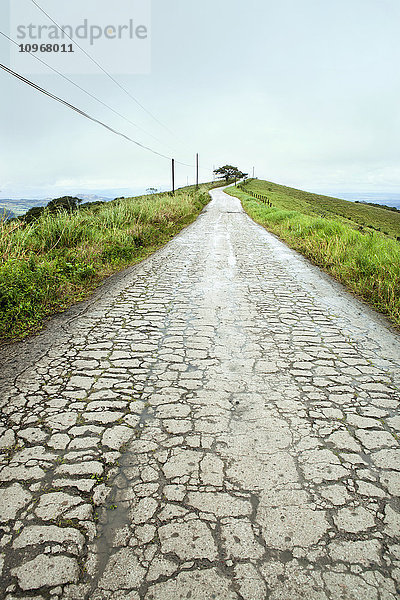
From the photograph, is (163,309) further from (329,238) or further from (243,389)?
(329,238)

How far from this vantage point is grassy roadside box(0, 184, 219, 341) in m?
4.67

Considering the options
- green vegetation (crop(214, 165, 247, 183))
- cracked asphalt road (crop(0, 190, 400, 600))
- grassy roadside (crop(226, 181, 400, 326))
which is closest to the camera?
cracked asphalt road (crop(0, 190, 400, 600))

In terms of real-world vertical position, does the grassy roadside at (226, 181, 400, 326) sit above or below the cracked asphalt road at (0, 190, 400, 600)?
above

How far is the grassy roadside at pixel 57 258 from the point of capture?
4.67 meters

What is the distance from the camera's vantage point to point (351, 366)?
3457 millimetres

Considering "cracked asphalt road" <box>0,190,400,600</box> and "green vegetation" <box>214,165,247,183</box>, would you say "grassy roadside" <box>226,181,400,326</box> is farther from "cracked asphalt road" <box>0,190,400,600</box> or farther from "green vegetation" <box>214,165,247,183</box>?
"green vegetation" <box>214,165,247,183</box>

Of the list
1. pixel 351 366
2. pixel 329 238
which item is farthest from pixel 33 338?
pixel 329 238

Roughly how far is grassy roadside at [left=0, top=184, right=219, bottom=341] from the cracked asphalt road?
69cm

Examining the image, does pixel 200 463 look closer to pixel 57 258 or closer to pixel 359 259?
pixel 57 258

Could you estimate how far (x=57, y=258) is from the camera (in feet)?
22.2

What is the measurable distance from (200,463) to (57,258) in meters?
5.65

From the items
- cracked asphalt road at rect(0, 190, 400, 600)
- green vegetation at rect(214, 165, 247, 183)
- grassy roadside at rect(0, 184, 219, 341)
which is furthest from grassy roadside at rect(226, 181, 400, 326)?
green vegetation at rect(214, 165, 247, 183)

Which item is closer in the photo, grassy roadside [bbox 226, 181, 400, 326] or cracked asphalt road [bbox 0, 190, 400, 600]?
cracked asphalt road [bbox 0, 190, 400, 600]

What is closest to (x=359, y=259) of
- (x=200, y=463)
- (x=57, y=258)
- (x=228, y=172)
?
(x=57, y=258)
